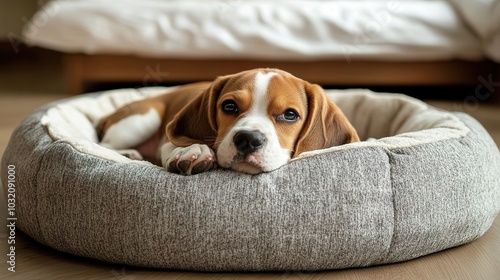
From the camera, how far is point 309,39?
5.05 meters

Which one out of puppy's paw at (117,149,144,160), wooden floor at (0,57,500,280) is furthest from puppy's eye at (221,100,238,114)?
puppy's paw at (117,149,144,160)

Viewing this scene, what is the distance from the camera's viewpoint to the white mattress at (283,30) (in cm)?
502

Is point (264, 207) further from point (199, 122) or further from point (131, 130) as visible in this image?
point (131, 130)

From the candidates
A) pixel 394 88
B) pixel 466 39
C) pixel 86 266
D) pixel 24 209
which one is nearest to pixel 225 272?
pixel 86 266

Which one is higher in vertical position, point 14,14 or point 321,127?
point 321,127

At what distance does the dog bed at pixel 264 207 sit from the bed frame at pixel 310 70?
2.88 m

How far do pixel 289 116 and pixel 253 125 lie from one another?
21 cm

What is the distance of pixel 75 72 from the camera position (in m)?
5.50

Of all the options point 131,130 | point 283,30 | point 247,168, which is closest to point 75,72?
point 283,30

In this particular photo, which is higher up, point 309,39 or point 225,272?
point 225,272

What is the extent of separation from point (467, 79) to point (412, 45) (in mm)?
648

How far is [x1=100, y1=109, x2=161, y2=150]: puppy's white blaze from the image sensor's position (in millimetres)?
3021

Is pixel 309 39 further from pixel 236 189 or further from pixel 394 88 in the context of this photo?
pixel 236 189

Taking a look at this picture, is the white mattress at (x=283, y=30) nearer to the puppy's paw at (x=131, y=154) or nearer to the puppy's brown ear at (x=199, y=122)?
the puppy's paw at (x=131, y=154)
